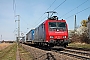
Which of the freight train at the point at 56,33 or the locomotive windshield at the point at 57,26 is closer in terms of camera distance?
the freight train at the point at 56,33

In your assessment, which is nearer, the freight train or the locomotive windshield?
the freight train

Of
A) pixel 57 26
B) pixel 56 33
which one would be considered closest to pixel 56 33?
pixel 56 33

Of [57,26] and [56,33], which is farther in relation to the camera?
[57,26]

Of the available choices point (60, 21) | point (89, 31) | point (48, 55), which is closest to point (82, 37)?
point (89, 31)

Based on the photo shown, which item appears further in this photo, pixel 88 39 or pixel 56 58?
pixel 88 39

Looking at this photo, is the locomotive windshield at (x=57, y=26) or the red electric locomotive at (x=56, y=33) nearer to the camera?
the red electric locomotive at (x=56, y=33)

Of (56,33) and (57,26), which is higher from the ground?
(57,26)

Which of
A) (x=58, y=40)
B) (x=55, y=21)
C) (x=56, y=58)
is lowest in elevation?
(x=56, y=58)

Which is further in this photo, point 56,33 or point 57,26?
point 57,26

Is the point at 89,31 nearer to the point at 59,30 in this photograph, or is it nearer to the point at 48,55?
the point at 59,30

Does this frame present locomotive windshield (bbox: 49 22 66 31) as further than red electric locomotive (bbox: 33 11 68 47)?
Yes

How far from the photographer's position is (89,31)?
49.5 meters

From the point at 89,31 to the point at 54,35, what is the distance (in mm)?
30471

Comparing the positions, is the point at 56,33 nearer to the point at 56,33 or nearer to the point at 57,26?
the point at 56,33
